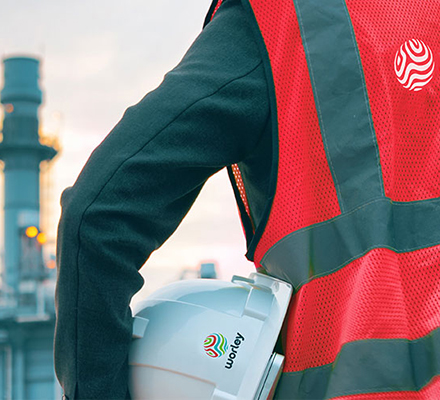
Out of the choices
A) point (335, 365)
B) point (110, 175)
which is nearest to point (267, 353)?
point (335, 365)

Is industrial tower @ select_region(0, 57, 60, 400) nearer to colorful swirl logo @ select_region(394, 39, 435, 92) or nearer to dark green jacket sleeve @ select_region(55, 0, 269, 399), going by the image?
dark green jacket sleeve @ select_region(55, 0, 269, 399)

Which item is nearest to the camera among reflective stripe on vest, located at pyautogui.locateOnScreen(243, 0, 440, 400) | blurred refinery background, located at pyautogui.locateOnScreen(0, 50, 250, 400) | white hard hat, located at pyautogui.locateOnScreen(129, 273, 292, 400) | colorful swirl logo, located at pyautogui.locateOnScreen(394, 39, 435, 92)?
reflective stripe on vest, located at pyautogui.locateOnScreen(243, 0, 440, 400)

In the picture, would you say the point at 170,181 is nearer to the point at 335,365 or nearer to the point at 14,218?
the point at 335,365

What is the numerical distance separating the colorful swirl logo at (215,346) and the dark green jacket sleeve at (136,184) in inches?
9.4

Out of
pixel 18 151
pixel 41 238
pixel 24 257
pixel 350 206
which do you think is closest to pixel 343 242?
pixel 350 206

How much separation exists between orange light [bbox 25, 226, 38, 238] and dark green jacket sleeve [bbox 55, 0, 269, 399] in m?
19.8

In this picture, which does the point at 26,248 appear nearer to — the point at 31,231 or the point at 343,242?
the point at 31,231

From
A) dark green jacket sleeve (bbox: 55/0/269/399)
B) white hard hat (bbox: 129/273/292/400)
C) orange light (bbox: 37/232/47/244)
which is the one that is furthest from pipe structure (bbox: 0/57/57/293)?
dark green jacket sleeve (bbox: 55/0/269/399)

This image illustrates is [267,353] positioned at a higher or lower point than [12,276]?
higher

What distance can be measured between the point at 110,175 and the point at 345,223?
0.37 metres

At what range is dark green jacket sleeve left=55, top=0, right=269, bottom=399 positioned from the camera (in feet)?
3.84

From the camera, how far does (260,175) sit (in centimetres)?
130

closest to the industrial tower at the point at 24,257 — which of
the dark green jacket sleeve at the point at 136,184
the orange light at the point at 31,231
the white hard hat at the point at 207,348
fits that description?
the orange light at the point at 31,231

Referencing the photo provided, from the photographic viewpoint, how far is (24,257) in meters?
21.1
